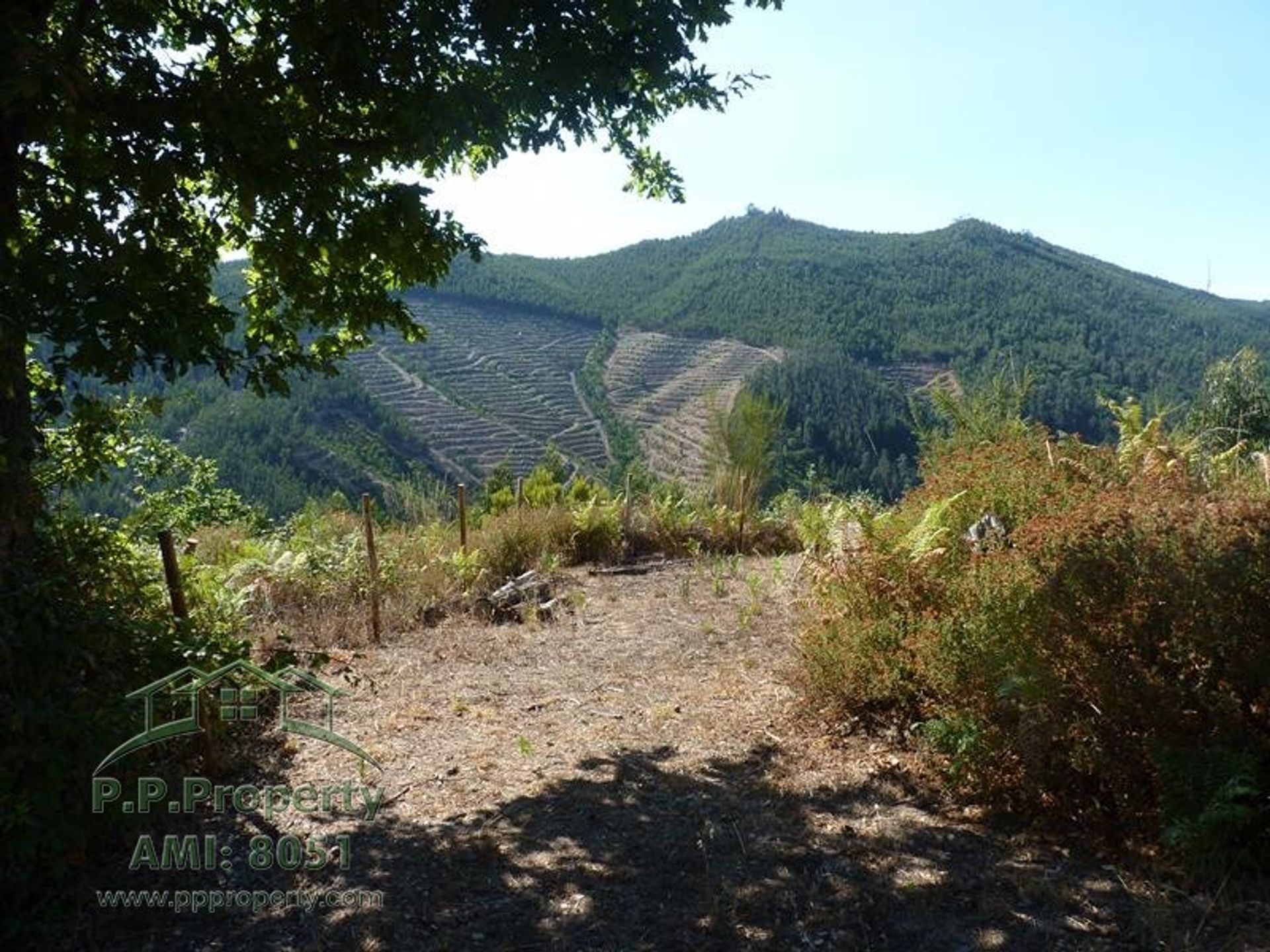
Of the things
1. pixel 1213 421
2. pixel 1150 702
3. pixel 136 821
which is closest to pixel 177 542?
pixel 136 821

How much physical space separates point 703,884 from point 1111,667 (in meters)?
1.70

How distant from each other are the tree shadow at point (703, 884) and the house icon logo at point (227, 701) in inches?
29.1

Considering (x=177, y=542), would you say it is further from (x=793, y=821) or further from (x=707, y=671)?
(x=793, y=821)

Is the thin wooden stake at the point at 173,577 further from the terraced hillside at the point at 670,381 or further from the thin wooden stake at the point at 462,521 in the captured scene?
the terraced hillside at the point at 670,381

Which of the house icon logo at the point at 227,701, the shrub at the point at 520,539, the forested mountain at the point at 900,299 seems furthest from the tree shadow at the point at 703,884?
the forested mountain at the point at 900,299

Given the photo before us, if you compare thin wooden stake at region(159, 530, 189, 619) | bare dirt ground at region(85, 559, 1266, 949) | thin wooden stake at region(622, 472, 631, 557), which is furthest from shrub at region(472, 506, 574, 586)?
thin wooden stake at region(159, 530, 189, 619)

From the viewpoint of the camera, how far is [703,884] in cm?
303

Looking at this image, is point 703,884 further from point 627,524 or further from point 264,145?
point 627,524

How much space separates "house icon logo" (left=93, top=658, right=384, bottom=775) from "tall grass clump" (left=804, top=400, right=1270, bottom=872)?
8.91ft

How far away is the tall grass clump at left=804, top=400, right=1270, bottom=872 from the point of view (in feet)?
9.59

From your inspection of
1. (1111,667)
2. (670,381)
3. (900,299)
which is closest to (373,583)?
(1111,667)

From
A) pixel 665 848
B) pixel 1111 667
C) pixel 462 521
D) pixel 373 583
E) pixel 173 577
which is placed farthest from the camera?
pixel 462 521

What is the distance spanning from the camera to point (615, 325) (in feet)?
289

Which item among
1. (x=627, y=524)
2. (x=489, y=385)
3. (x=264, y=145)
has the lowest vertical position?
(x=489, y=385)
